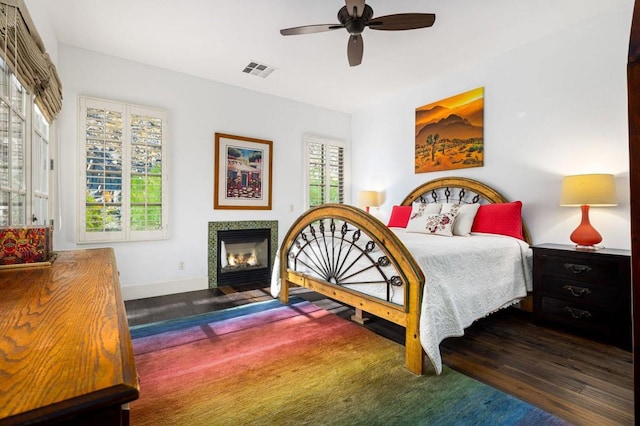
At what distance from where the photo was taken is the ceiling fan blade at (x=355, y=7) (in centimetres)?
220

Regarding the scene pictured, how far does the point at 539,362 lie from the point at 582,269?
91 centimetres

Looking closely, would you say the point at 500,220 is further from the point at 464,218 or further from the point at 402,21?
the point at 402,21

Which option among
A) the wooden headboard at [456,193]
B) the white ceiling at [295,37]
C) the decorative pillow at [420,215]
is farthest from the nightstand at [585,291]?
the white ceiling at [295,37]

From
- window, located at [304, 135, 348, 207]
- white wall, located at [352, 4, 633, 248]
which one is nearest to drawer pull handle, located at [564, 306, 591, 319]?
white wall, located at [352, 4, 633, 248]

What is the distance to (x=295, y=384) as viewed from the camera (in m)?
1.88

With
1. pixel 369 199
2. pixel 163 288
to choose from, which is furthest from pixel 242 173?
pixel 369 199

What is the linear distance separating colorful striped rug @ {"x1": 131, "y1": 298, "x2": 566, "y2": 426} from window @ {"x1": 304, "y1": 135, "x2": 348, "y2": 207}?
279cm

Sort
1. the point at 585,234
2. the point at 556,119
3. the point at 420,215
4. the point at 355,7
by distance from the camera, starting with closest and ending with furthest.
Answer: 1. the point at 355,7
2. the point at 585,234
3. the point at 556,119
4. the point at 420,215

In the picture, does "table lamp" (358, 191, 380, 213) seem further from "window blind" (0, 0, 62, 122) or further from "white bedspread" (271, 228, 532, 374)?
"window blind" (0, 0, 62, 122)

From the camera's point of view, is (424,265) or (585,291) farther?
(585,291)

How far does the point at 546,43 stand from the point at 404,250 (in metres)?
2.80

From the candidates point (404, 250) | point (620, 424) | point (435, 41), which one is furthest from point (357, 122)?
point (620, 424)

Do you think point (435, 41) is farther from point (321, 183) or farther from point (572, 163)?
point (321, 183)

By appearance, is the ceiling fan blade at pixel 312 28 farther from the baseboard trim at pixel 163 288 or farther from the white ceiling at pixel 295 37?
the baseboard trim at pixel 163 288
